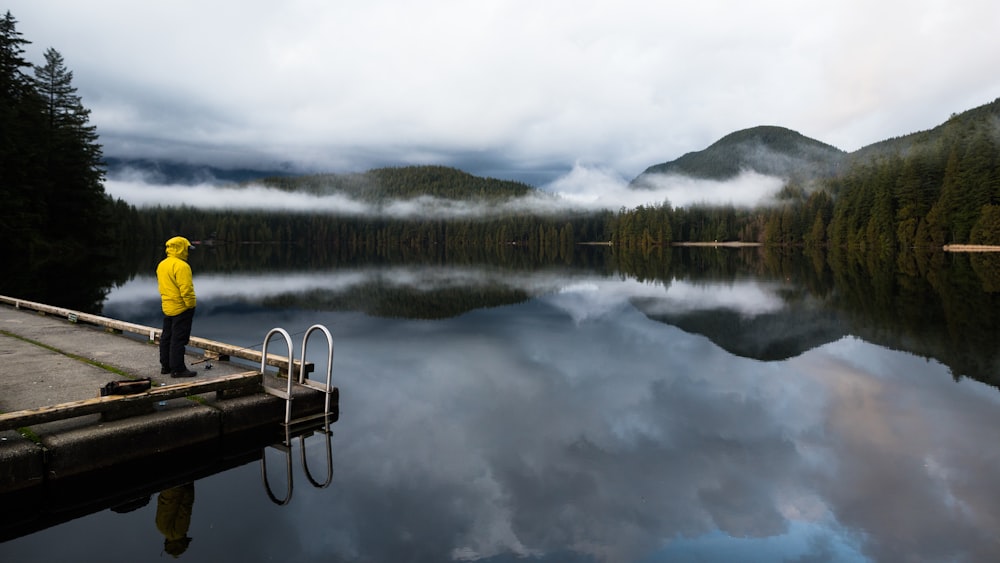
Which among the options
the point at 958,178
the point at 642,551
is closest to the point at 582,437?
the point at 642,551

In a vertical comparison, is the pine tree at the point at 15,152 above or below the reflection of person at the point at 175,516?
above

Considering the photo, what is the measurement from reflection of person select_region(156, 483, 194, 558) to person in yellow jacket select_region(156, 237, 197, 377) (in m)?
3.57

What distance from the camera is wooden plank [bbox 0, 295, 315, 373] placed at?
11641mm

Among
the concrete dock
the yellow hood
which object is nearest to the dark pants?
the concrete dock

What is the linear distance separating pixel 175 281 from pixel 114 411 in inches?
109

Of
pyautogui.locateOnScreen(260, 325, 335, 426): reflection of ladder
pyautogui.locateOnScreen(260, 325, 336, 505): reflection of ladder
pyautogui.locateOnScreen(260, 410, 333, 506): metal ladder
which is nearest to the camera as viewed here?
pyautogui.locateOnScreen(260, 410, 333, 506): metal ladder

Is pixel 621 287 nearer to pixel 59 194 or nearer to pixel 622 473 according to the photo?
pixel 622 473

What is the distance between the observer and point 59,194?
5759 centimetres

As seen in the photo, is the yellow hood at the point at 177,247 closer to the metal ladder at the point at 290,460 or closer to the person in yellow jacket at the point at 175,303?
the person in yellow jacket at the point at 175,303

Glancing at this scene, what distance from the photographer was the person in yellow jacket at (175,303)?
10281 mm

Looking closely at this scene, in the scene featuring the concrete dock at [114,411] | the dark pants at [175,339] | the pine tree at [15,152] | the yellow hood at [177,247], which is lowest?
the concrete dock at [114,411]

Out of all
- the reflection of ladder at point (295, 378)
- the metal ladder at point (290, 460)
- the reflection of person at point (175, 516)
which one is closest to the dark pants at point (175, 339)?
the reflection of ladder at point (295, 378)

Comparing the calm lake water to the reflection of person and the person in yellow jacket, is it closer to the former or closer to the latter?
the reflection of person

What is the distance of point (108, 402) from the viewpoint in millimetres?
8250
